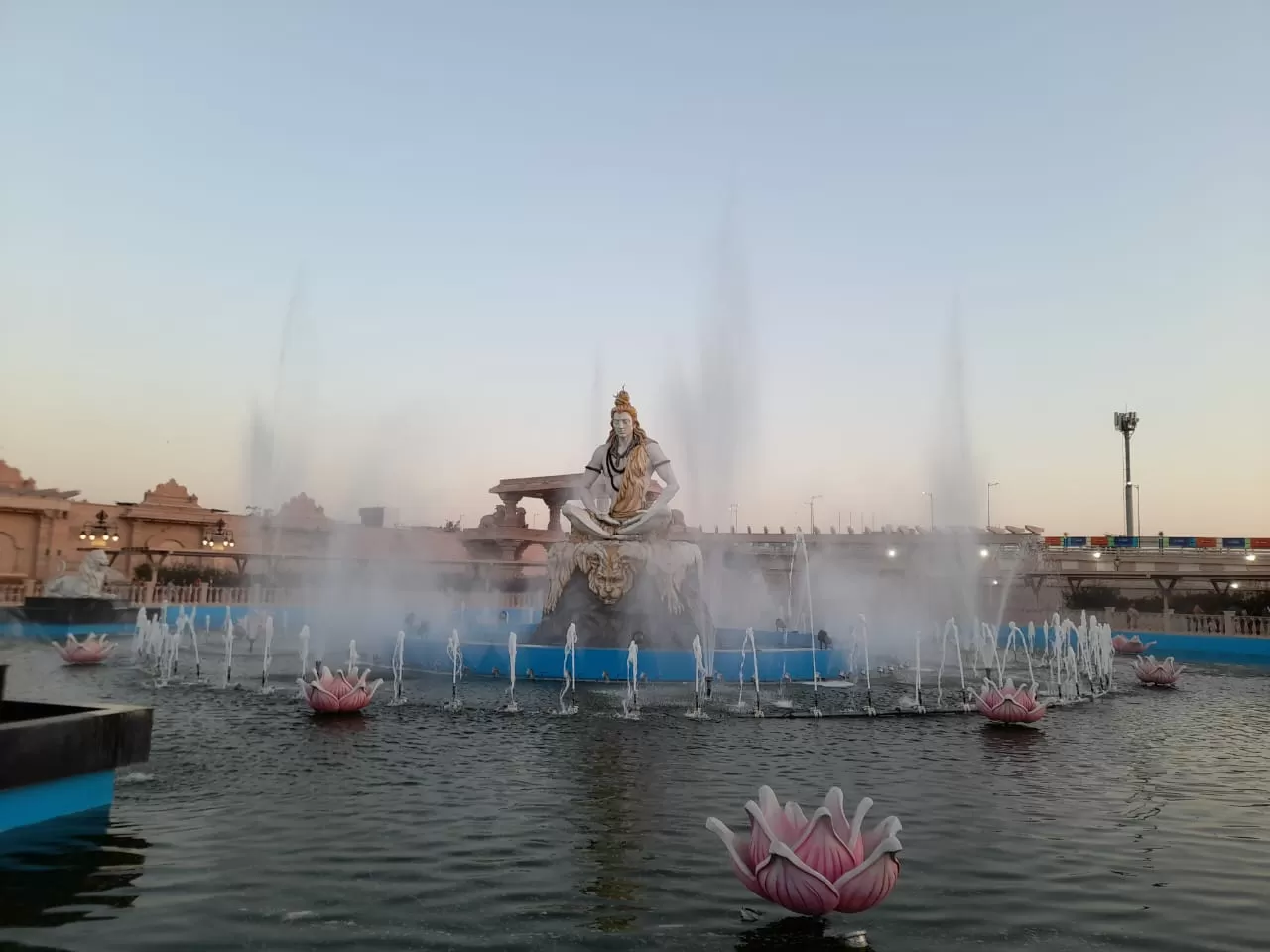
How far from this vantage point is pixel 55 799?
674cm

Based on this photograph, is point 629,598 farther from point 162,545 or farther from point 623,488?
point 162,545

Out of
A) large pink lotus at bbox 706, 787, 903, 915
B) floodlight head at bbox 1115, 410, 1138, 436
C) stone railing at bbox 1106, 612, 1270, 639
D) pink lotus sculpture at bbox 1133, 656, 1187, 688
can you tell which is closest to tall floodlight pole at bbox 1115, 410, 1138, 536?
floodlight head at bbox 1115, 410, 1138, 436

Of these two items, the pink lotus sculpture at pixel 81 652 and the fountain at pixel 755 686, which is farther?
the pink lotus sculpture at pixel 81 652

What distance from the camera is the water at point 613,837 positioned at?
489 centimetres

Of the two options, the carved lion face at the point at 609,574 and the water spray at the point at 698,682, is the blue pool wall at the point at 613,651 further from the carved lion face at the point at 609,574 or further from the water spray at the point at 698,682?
the carved lion face at the point at 609,574

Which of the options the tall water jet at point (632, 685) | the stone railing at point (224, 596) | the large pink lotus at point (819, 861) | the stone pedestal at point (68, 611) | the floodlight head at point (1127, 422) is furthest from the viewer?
the floodlight head at point (1127, 422)

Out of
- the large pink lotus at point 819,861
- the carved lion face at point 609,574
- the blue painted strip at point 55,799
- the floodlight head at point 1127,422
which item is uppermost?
Answer: the floodlight head at point 1127,422

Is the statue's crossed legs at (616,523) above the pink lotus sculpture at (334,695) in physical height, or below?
above

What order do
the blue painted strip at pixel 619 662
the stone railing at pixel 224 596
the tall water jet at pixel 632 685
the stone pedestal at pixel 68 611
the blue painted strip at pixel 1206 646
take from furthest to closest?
the stone railing at pixel 224 596 < the stone pedestal at pixel 68 611 < the blue painted strip at pixel 1206 646 < the blue painted strip at pixel 619 662 < the tall water jet at pixel 632 685

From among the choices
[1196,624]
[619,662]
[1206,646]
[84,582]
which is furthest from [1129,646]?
[84,582]

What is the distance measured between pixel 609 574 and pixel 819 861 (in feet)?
46.8

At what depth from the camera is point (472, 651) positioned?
18.2m

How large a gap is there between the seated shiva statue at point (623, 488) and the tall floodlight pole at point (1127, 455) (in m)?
62.3

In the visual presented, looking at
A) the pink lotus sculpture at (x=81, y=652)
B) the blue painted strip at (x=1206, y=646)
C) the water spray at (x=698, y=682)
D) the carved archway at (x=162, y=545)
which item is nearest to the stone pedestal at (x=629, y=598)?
the water spray at (x=698, y=682)
